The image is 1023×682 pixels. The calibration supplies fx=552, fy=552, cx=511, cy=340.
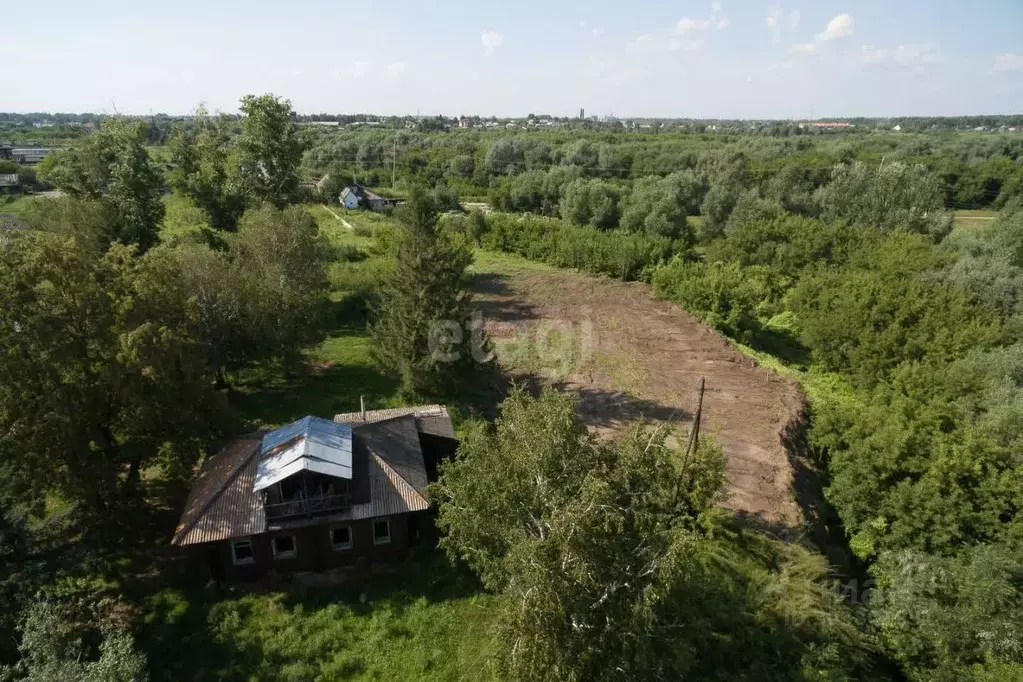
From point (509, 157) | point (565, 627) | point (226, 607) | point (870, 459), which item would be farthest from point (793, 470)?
point (509, 157)

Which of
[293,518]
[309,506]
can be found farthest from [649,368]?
[293,518]

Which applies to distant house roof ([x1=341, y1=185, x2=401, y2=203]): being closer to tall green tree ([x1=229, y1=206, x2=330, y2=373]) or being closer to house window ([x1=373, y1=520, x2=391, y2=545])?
tall green tree ([x1=229, y1=206, x2=330, y2=373])

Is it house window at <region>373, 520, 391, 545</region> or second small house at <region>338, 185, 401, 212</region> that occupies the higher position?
second small house at <region>338, 185, 401, 212</region>

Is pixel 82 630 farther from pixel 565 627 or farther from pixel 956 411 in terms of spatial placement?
pixel 956 411

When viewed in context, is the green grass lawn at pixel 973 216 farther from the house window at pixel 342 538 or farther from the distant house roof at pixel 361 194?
the house window at pixel 342 538

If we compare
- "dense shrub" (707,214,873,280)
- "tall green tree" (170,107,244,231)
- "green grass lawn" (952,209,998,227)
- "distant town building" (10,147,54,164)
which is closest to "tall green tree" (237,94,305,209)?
"tall green tree" (170,107,244,231)

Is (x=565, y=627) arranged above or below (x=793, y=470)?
above
